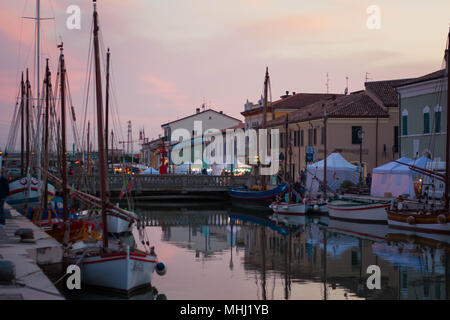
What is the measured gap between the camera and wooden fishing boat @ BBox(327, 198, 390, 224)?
41.0 m

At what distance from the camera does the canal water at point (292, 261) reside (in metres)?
21.8

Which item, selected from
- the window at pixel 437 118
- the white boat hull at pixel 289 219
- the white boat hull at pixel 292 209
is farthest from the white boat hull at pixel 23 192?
the window at pixel 437 118

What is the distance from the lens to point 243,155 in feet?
300

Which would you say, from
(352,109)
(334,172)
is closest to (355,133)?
(352,109)

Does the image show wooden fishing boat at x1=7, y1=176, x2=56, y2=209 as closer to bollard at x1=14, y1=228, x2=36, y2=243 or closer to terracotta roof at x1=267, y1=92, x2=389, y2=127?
bollard at x1=14, y1=228, x2=36, y2=243

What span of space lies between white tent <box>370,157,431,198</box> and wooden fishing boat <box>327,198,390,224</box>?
3.07 meters

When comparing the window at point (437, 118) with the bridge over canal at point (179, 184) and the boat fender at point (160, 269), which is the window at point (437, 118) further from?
the boat fender at point (160, 269)

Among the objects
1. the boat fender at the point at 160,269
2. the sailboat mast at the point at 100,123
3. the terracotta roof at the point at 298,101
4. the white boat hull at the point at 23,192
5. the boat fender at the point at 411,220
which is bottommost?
the boat fender at the point at 160,269

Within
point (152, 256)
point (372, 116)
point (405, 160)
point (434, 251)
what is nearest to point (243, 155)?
point (372, 116)

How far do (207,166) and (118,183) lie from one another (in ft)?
117

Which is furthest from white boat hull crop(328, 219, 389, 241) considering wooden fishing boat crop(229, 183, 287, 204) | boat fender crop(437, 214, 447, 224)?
wooden fishing boat crop(229, 183, 287, 204)

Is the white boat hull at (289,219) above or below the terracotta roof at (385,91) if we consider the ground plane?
below

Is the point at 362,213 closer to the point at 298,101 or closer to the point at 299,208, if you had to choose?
the point at 299,208

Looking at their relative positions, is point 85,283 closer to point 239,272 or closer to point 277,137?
point 239,272
